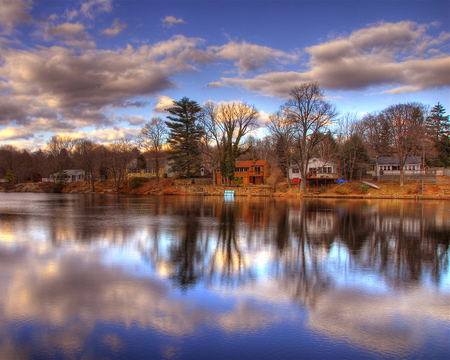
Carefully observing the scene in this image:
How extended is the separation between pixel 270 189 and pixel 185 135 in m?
21.8

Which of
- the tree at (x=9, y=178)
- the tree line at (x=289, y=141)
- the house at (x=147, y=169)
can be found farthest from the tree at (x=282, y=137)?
the tree at (x=9, y=178)

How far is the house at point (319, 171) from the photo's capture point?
56.2 meters

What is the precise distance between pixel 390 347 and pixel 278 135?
176 ft

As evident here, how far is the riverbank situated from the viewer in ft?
151

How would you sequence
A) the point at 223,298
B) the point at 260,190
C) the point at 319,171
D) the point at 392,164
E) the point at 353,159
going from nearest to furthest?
1. the point at 223,298
2. the point at 353,159
3. the point at 260,190
4. the point at 319,171
5. the point at 392,164

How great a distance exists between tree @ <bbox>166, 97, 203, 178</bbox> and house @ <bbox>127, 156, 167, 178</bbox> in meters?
13.1

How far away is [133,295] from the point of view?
6824 millimetres

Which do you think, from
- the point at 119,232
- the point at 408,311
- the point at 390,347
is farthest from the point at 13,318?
the point at 119,232

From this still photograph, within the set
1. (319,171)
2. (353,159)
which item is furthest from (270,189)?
(353,159)

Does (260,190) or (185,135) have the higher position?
(185,135)

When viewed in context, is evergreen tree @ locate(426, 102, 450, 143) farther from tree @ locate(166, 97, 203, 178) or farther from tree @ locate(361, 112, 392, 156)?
tree @ locate(166, 97, 203, 178)

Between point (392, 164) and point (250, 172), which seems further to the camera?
point (250, 172)

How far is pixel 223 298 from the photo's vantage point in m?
6.62

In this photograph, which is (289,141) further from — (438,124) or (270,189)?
(438,124)
